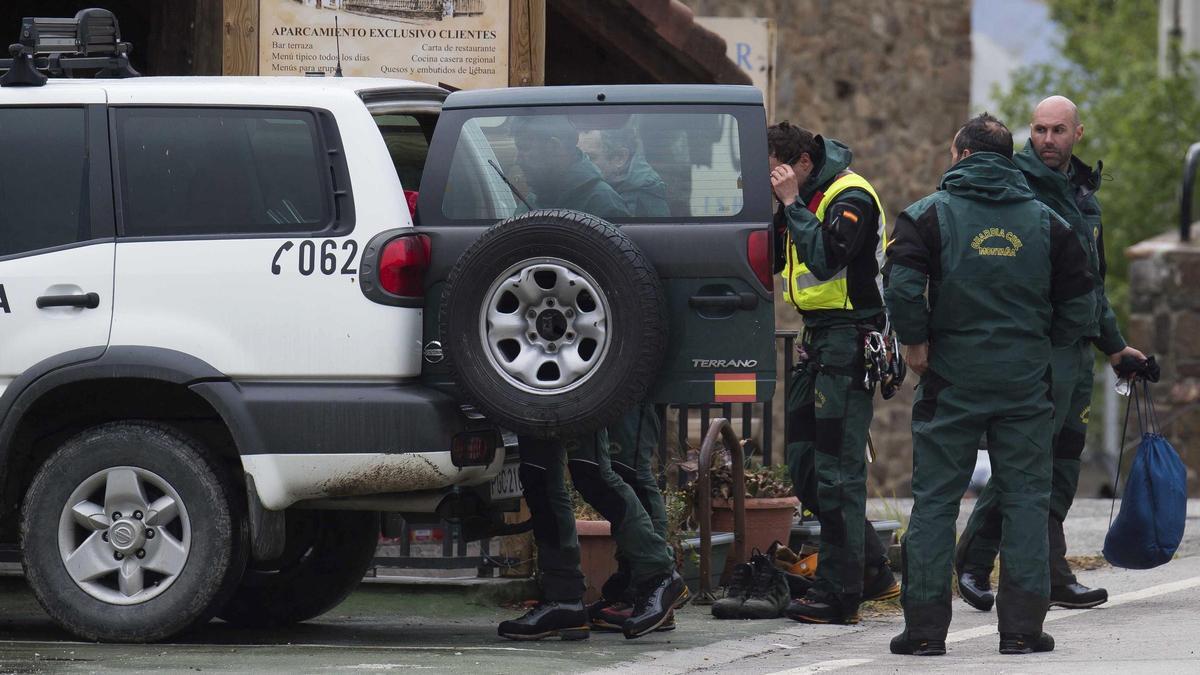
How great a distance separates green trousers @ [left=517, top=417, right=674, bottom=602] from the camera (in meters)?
7.73

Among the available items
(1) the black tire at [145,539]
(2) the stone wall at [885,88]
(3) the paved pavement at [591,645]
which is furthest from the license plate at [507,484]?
(2) the stone wall at [885,88]

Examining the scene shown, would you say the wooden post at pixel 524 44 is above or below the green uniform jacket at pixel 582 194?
above

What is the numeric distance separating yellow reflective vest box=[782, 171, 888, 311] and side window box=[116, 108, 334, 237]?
1.87 metres

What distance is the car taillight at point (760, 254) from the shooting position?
7.25 m

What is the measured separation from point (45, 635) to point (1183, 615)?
424 centimetres

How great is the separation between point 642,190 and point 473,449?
1030mm

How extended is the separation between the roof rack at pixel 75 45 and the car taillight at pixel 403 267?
4.48 ft

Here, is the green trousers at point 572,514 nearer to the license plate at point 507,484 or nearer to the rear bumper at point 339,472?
the license plate at point 507,484

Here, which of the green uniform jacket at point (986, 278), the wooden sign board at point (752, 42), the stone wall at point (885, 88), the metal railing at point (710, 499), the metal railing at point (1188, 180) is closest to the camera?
the green uniform jacket at point (986, 278)

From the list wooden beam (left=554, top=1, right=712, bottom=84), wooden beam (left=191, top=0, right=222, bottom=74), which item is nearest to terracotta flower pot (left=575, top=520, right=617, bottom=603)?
wooden beam (left=191, top=0, right=222, bottom=74)

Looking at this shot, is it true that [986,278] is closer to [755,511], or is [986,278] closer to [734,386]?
[734,386]

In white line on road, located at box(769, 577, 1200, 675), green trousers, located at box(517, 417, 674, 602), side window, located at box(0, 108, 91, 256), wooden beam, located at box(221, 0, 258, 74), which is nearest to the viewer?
white line on road, located at box(769, 577, 1200, 675)

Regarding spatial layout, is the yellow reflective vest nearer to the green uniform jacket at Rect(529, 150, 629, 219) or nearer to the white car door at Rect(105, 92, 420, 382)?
the green uniform jacket at Rect(529, 150, 629, 219)

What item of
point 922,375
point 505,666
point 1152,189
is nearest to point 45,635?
point 505,666
